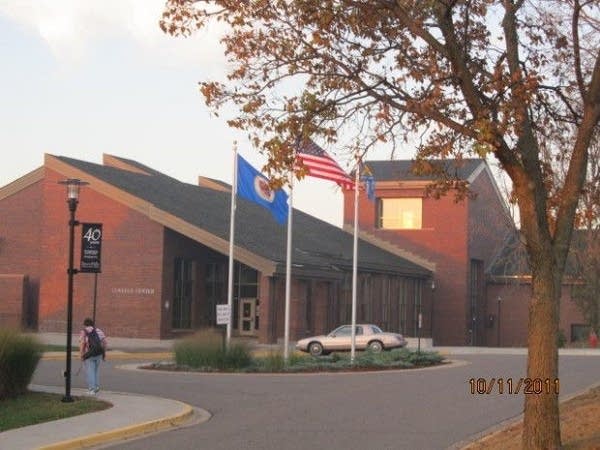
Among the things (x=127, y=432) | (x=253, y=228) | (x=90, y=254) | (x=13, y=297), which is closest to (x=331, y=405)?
(x=127, y=432)

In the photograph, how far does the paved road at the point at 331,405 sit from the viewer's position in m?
14.8

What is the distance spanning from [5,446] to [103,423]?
2.64m

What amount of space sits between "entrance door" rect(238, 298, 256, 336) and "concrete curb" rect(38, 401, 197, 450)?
34801mm

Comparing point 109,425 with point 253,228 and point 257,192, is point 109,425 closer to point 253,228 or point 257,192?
point 257,192

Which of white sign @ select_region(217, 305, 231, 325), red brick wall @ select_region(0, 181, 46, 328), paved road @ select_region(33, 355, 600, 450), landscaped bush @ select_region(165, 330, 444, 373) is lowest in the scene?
paved road @ select_region(33, 355, 600, 450)

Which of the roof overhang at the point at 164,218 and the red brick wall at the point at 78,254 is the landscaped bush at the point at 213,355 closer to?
the roof overhang at the point at 164,218

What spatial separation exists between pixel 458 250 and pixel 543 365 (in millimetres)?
53950

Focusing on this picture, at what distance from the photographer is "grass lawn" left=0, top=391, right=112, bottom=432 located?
16.1m

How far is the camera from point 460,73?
11109 mm

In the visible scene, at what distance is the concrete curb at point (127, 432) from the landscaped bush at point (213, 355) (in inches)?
408

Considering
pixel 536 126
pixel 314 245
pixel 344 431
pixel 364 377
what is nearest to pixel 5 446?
pixel 344 431

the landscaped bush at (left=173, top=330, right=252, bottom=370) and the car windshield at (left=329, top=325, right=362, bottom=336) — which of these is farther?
the car windshield at (left=329, top=325, right=362, bottom=336)

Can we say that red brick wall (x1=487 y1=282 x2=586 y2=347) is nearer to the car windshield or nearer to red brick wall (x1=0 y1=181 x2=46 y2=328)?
the car windshield

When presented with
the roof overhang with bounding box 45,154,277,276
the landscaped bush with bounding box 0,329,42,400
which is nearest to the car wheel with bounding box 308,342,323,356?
the roof overhang with bounding box 45,154,277,276
